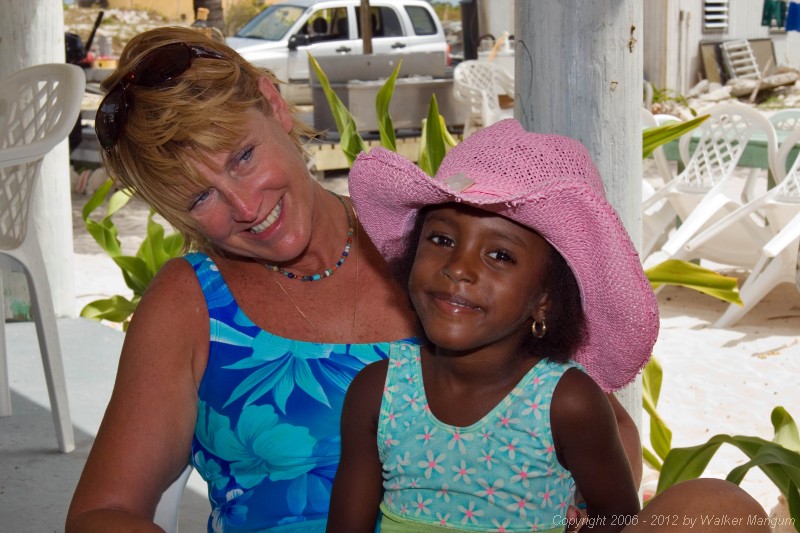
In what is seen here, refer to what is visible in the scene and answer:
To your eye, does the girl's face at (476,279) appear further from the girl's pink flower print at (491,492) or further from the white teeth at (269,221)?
the white teeth at (269,221)

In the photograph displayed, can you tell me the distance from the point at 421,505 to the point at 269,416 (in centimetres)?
33

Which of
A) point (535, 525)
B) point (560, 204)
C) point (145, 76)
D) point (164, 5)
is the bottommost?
point (164, 5)

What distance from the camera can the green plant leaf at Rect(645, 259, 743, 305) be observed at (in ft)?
8.53

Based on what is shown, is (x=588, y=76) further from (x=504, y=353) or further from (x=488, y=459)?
(x=488, y=459)

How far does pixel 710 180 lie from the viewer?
621cm

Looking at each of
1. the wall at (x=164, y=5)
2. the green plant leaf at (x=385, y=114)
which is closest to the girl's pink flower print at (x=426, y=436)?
the green plant leaf at (x=385, y=114)

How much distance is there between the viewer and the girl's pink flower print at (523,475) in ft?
4.60

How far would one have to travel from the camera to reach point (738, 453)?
4125 mm

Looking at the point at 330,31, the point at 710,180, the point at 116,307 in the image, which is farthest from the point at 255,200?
the point at 330,31

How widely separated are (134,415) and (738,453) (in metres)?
3.15

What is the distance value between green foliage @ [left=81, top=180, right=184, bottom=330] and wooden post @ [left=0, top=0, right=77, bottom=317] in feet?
1.01

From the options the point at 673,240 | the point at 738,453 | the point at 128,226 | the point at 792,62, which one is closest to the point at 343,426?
the point at 738,453

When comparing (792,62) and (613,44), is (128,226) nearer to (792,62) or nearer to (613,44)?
(613,44)

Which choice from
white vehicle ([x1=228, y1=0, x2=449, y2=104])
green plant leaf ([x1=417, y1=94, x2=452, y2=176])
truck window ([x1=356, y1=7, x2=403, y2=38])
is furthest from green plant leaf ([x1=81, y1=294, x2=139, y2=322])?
truck window ([x1=356, y1=7, x2=403, y2=38])
